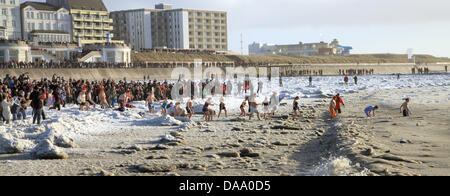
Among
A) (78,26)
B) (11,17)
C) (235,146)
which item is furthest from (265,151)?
(78,26)

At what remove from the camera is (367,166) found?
10336 mm

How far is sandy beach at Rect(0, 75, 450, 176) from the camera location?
10352 mm

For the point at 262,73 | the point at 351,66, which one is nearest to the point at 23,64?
the point at 262,73

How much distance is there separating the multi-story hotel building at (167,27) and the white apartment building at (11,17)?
105ft

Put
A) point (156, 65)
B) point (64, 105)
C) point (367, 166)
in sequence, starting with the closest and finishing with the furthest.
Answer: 1. point (367, 166)
2. point (64, 105)
3. point (156, 65)

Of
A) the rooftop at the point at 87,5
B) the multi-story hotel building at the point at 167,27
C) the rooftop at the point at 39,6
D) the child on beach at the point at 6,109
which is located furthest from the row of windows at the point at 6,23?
the child on beach at the point at 6,109

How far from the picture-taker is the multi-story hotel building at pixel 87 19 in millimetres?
86938

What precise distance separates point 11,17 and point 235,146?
74978 mm

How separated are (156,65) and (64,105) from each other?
169 ft

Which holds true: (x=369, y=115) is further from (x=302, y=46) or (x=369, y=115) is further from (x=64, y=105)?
(x=302, y=46)

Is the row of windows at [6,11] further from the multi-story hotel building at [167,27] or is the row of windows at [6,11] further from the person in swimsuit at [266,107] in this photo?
the person in swimsuit at [266,107]

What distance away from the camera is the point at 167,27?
112 m

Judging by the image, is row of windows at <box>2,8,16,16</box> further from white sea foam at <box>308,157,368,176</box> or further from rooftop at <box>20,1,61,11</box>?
white sea foam at <box>308,157,368,176</box>
